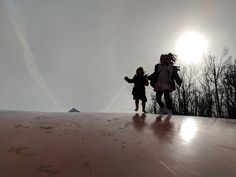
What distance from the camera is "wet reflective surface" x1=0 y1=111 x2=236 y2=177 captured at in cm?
229

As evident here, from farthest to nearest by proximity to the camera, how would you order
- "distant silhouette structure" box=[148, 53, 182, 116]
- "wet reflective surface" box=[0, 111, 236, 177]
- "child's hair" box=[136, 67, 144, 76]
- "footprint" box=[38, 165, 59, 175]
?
1. "child's hair" box=[136, 67, 144, 76]
2. "distant silhouette structure" box=[148, 53, 182, 116]
3. "wet reflective surface" box=[0, 111, 236, 177]
4. "footprint" box=[38, 165, 59, 175]

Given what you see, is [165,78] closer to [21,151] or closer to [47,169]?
[21,151]

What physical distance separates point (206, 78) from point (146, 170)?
25983 mm

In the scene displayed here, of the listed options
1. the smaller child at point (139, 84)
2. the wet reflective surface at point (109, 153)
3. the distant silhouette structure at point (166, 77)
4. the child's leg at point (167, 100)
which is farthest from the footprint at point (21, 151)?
the smaller child at point (139, 84)

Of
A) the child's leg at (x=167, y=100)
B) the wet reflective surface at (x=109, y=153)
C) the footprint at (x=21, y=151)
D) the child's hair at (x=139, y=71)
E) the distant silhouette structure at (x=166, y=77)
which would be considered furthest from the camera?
the child's hair at (x=139, y=71)

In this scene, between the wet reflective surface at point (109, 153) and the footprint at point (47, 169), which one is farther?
the wet reflective surface at point (109, 153)

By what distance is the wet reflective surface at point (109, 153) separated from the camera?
229 cm

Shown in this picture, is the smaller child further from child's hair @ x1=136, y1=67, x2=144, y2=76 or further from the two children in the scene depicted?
the two children

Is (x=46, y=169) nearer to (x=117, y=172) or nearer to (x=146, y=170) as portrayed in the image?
(x=117, y=172)

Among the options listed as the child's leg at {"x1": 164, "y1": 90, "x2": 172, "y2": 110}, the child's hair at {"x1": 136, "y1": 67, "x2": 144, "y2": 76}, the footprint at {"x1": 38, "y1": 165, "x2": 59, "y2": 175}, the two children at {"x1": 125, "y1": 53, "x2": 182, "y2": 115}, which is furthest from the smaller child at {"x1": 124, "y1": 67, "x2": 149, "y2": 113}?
the footprint at {"x1": 38, "y1": 165, "x2": 59, "y2": 175}

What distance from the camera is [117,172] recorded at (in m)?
2.27

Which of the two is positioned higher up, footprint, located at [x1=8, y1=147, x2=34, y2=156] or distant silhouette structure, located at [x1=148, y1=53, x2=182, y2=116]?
distant silhouette structure, located at [x1=148, y1=53, x2=182, y2=116]

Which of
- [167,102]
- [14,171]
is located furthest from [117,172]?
[167,102]

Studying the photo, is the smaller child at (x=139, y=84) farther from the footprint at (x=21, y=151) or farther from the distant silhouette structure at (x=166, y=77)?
the footprint at (x=21, y=151)
